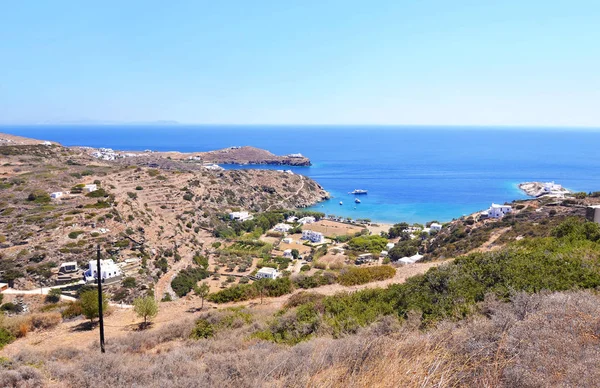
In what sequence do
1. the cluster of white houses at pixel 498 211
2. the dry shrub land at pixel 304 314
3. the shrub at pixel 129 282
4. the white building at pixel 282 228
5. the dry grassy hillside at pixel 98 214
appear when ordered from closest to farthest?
the dry shrub land at pixel 304 314 < the shrub at pixel 129 282 < the dry grassy hillside at pixel 98 214 < the cluster of white houses at pixel 498 211 < the white building at pixel 282 228

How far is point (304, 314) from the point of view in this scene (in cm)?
955

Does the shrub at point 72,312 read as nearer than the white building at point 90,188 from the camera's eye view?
Yes

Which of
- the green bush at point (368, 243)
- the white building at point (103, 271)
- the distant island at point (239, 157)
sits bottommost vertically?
the green bush at point (368, 243)

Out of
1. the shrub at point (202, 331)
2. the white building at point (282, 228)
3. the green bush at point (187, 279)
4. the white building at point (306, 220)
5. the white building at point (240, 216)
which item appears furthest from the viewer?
the white building at point (306, 220)

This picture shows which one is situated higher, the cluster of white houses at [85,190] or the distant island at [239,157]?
the distant island at [239,157]

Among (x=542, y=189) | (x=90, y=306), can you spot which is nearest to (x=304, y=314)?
(x=90, y=306)

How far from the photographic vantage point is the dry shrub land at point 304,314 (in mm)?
4266

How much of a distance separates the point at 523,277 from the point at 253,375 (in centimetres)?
662

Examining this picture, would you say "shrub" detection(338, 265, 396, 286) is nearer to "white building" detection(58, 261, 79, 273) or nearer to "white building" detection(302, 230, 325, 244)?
"white building" detection(58, 261, 79, 273)

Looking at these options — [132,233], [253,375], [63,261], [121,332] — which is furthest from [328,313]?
[132,233]

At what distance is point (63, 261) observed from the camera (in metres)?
22.8

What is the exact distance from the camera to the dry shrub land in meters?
4.27

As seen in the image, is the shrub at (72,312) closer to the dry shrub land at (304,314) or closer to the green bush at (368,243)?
the dry shrub land at (304,314)

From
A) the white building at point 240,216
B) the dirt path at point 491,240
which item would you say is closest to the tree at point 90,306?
the dirt path at point 491,240
